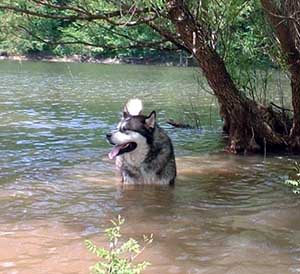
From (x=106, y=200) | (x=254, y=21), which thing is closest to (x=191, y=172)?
(x=106, y=200)

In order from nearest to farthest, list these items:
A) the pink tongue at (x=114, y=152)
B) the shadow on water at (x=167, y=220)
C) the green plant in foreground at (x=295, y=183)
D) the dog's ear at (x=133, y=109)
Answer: the shadow on water at (x=167, y=220) < the green plant in foreground at (x=295, y=183) < the pink tongue at (x=114, y=152) < the dog's ear at (x=133, y=109)

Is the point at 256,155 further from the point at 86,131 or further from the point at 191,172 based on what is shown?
the point at 86,131

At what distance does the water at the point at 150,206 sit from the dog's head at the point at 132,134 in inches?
23.3

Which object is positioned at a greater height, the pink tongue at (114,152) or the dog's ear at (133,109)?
the dog's ear at (133,109)

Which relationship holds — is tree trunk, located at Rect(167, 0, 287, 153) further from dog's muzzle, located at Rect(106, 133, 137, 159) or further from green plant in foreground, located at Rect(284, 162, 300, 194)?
dog's muzzle, located at Rect(106, 133, 137, 159)

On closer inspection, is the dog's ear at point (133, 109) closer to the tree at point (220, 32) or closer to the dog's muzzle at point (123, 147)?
the dog's muzzle at point (123, 147)

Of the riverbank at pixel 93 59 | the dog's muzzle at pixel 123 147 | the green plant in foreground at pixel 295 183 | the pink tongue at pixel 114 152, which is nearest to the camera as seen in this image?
the green plant in foreground at pixel 295 183

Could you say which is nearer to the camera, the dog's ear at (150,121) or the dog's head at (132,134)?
the dog's head at (132,134)

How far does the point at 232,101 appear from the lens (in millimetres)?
11648

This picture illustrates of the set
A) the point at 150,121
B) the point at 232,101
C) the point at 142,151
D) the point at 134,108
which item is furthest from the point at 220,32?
the point at 142,151

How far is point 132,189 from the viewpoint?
8562 millimetres

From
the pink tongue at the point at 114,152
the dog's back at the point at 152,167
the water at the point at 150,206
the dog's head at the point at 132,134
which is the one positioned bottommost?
the water at the point at 150,206

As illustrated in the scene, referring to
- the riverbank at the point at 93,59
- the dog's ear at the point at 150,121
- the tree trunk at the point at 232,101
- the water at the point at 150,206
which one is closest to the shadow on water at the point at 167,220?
the water at the point at 150,206

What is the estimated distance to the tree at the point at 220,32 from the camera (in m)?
10.3
